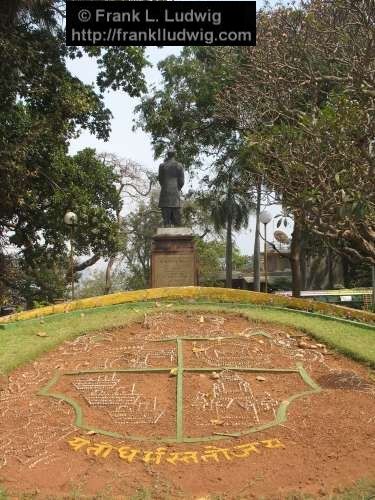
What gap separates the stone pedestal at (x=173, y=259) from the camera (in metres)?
12.1

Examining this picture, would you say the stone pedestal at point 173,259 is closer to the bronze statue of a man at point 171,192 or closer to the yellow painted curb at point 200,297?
the bronze statue of a man at point 171,192

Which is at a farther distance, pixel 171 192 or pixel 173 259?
pixel 171 192

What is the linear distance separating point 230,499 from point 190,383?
6.97ft

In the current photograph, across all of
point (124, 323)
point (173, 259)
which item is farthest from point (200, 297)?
point (124, 323)

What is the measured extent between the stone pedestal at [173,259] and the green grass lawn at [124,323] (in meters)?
2.10

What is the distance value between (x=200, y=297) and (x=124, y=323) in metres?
2.60

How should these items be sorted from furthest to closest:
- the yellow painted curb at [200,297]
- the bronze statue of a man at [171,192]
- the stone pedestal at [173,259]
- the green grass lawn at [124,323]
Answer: the bronze statue of a man at [171,192] < the stone pedestal at [173,259] < the yellow painted curb at [200,297] < the green grass lawn at [124,323]

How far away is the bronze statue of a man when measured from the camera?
13.3 metres

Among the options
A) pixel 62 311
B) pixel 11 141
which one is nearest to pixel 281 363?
pixel 62 311

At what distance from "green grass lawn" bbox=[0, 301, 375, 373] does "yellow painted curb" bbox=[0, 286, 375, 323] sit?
35cm

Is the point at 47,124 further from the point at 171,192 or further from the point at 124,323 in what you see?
the point at 124,323

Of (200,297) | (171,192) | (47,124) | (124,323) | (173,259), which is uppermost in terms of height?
(47,124)

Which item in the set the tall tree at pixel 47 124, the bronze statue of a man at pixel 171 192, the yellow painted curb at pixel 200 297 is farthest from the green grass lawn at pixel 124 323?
the tall tree at pixel 47 124

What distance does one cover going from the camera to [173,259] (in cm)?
1230
